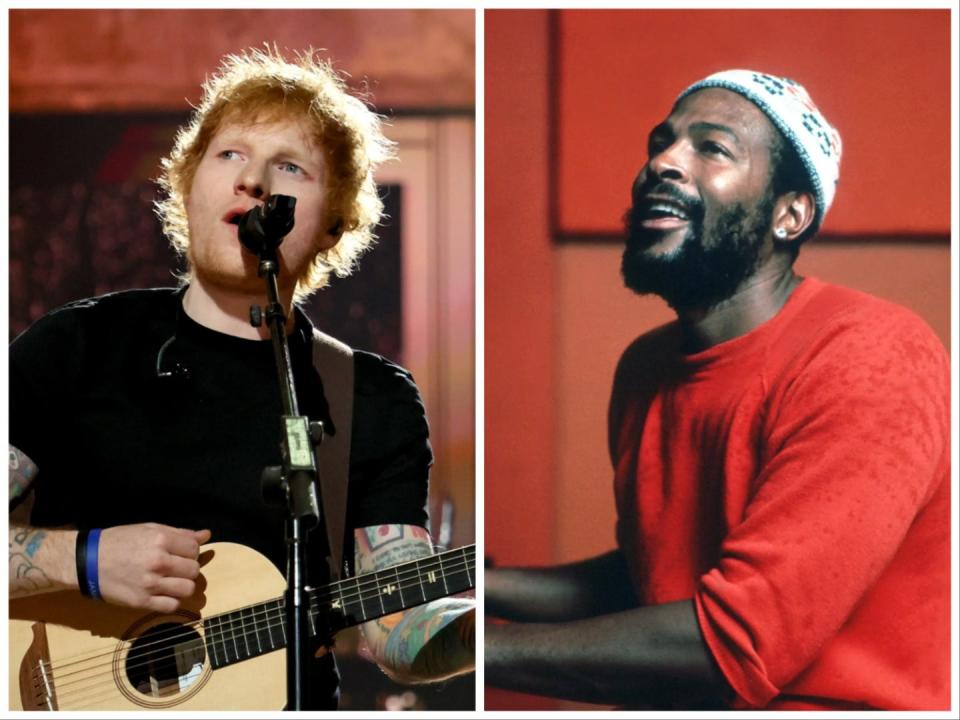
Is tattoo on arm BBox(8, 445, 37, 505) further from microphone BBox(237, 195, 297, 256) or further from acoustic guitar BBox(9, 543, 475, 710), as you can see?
microphone BBox(237, 195, 297, 256)

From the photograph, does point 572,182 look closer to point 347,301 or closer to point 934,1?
point 347,301

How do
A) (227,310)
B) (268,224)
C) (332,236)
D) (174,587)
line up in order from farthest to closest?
(332,236) → (227,310) → (174,587) → (268,224)

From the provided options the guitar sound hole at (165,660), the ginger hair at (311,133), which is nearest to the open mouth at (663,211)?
the ginger hair at (311,133)

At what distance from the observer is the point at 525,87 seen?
345cm

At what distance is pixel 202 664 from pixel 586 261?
1.35 metres

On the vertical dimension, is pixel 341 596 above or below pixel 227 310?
below

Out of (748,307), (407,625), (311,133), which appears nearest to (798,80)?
(748,307)

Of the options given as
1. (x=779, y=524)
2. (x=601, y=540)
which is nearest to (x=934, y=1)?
(x=779, y=524)

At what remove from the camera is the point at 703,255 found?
11.1 feet

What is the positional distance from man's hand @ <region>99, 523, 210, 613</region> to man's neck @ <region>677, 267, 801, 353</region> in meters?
1.33

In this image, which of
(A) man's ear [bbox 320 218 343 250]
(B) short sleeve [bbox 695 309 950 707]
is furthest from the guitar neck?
(A) man's ear [bbox 320 218 343 250]

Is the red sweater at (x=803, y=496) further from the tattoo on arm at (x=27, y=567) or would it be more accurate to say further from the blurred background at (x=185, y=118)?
the tattoo on arm at (x=27, y=567)

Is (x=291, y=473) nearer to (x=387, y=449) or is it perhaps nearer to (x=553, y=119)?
(x=387, y=449)

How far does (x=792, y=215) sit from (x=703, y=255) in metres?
0.24
